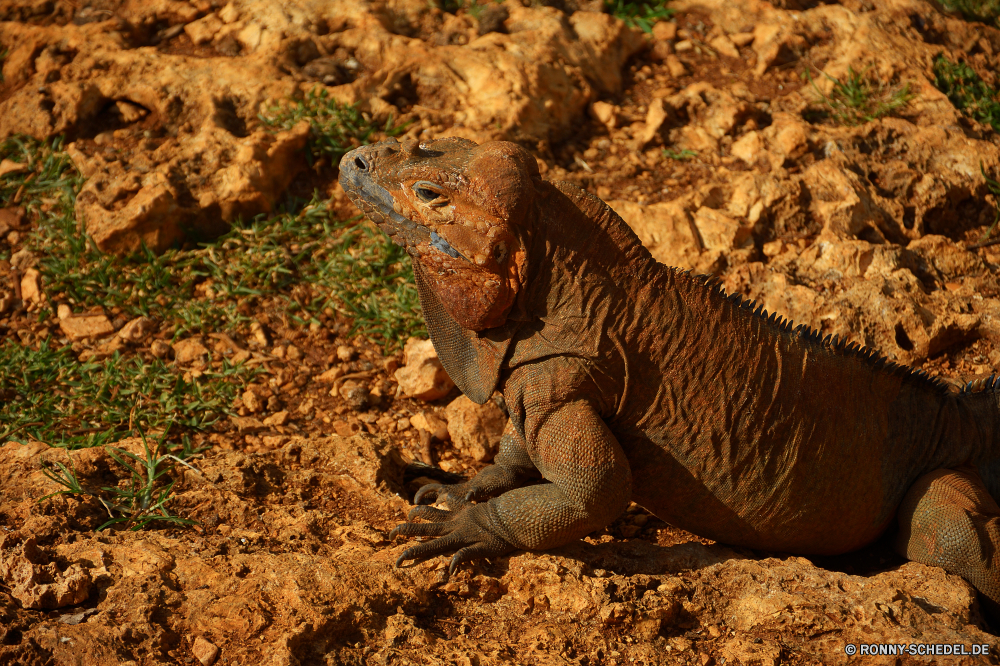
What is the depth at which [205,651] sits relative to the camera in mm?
2432

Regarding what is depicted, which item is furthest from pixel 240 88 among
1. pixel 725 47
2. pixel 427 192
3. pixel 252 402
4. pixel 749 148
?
pixel 725 47

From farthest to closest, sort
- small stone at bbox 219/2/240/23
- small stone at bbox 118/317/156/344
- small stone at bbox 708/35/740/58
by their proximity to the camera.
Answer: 1. small stone at bbox 708/35/740/58
2. small stone at bbox 219/2/240/23
3. small stone at bbox 118/317/156/344

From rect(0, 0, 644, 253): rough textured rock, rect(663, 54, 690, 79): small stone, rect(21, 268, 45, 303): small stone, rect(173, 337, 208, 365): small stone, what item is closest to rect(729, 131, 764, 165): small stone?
rect(663, 54, 690, 79): small stone

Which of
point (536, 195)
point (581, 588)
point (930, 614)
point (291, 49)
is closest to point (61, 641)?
point (581, 588)

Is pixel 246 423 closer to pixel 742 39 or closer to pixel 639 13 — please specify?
pixel 639 13

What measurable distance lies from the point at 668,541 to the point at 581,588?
0.81m

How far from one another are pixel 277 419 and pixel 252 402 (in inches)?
7.2

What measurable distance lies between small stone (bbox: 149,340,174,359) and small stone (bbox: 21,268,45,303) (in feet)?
2.69

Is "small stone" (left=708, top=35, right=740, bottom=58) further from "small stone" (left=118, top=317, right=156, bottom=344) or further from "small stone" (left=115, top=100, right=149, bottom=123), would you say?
A: "small stone" (left=118, top=317, right=156, bottom=344)

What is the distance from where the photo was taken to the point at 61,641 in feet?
7.80

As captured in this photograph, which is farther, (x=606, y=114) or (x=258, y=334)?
(x=606, y=114)

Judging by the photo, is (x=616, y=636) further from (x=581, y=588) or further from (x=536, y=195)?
(x=536, y=195)

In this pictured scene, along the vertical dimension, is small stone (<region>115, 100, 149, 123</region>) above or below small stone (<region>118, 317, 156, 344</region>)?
above

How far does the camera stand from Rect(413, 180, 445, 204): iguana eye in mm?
2934
